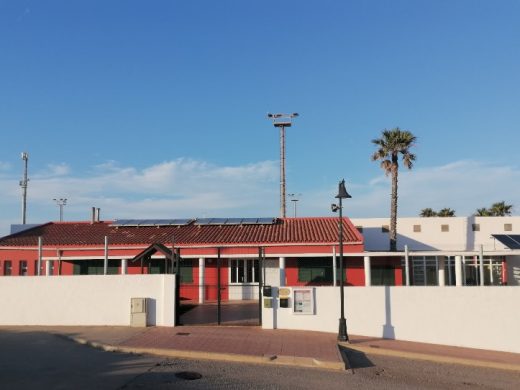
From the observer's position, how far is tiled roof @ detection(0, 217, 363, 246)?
26375mm

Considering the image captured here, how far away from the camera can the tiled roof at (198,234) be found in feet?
86.5

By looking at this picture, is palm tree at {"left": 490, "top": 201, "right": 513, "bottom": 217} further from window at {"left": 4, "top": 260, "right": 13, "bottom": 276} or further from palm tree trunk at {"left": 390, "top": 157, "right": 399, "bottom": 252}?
window at {"left": 4, "top": 260, "right": 13, "bottom": 276}

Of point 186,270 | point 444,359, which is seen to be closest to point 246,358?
point 444,359

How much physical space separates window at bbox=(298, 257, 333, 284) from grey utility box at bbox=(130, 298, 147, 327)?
465 inches

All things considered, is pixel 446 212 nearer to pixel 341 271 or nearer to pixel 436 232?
pixel 436 232

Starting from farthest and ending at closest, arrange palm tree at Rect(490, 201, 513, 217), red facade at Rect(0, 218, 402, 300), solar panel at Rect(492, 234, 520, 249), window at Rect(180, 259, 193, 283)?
1. palm tree at Rect(490, 201, 513, 217)
2. window at Rect(180, 259, 193, 283)
3. red facade at Rect(0, 218, 402, 300)
4. solar panel at Rect(492, 234, 520, 249)

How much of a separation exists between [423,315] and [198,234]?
49.5ft

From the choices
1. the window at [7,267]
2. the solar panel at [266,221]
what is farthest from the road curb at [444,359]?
the window at [7,267]

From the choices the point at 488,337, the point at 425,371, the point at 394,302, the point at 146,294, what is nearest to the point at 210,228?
the point at 146,294

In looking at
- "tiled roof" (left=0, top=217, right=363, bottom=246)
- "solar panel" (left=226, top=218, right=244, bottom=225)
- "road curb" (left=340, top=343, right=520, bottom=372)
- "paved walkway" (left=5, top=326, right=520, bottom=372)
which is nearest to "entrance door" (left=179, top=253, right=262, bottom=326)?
"tiled roof" (left=0, top=217, right=363, bottom=246)

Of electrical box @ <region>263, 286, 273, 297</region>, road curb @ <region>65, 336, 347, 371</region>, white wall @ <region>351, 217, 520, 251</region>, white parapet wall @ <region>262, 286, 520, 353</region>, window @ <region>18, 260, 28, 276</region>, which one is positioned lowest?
road curb @ <region>65, 336, 347, 371</region>

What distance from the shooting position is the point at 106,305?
666 inches

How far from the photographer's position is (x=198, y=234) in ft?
92.4

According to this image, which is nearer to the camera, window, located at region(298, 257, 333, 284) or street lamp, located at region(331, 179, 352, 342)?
street lamp, located at region(331, 179, 352, 342)
